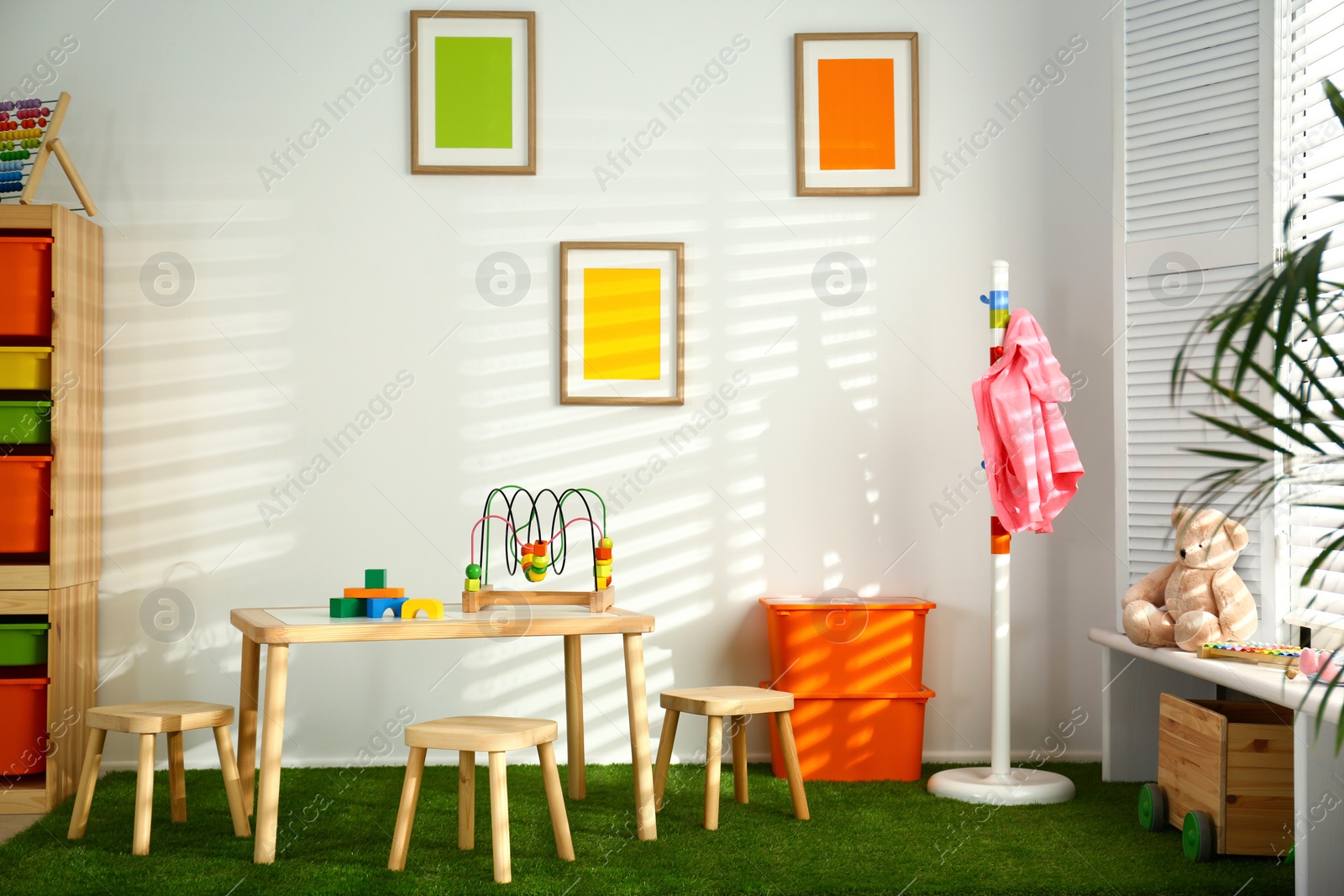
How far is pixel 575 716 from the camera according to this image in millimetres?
3475

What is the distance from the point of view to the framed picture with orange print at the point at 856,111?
13.4 ft

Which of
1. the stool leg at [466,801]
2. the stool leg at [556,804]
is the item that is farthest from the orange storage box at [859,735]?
the stool leg at [466,801]

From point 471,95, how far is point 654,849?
279 cm

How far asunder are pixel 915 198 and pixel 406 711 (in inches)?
110

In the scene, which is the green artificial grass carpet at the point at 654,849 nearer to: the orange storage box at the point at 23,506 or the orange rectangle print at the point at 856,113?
the orange storage box at the point at 23,506

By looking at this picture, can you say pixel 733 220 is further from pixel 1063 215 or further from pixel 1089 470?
pixel 1089 470

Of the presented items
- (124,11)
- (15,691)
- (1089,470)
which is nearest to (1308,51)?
(1089,470)

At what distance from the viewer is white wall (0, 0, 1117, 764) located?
3.92m

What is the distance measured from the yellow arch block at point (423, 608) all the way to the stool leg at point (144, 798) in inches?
29.2

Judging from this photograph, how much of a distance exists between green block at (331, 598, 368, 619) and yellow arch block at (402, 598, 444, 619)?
0.39 feet

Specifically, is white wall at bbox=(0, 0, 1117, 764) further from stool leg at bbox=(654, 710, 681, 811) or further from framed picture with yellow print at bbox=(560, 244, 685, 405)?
stool leg at bbox=(654, 710, 681, 811)

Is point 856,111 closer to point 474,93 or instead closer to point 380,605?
point 474,93

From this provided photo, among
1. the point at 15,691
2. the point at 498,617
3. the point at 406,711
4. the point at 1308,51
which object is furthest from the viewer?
the point at 406,711

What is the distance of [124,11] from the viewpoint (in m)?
3.96
